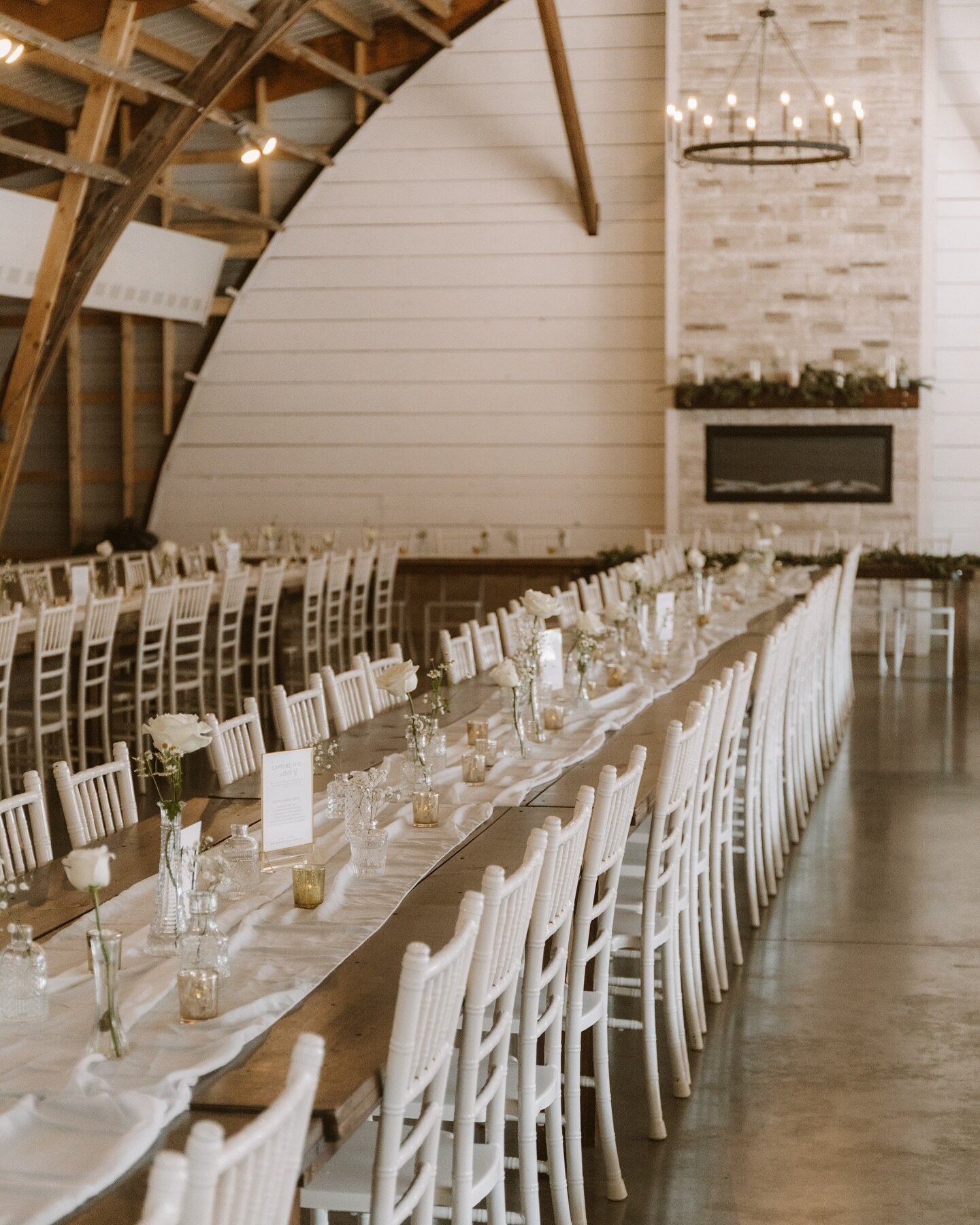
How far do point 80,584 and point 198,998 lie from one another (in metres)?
6.38

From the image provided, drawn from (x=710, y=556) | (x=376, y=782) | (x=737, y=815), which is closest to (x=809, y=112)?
(x=710, y=556)

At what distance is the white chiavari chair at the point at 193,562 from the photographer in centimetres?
1109

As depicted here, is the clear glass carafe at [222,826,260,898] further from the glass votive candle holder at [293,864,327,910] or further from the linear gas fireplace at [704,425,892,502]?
the linear gas fireplace at [704,425,892,502]

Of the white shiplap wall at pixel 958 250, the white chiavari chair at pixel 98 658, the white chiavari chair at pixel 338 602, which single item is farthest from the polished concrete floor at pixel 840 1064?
the white shiplap wall at pixel 958 250

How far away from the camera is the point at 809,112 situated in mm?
12703

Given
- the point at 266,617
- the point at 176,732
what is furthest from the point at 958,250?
the point at 176,732

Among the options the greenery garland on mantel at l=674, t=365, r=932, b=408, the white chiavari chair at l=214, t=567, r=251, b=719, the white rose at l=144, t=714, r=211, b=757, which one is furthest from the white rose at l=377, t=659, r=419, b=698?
the greenery garland on mantel at l=674, t=365, r=932, b=408

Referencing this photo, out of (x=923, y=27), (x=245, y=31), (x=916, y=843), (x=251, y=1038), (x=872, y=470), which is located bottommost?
(x=916, y=843)

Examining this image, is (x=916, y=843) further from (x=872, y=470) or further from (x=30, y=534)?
(x=30, y=534)

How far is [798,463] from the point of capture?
42.5 feet

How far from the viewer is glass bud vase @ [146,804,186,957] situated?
2.61 m

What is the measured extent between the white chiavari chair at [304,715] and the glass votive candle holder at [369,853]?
1.21 metres

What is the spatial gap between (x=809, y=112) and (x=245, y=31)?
523cm

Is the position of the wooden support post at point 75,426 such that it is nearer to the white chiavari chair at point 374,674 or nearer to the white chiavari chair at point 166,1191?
the white chiavari chair at point 374,674
